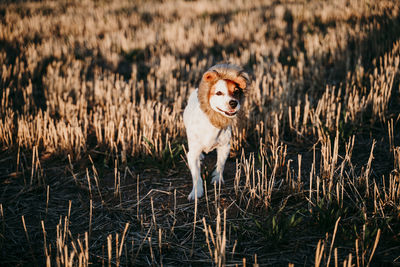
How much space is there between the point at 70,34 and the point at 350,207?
851 cm

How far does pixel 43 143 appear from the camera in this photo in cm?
386

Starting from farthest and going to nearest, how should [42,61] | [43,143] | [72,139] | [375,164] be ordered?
[42,61]
[43,143]
[72,139]
[375,164]

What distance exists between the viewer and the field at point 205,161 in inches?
87.9

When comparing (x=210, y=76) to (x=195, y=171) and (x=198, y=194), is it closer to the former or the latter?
(x=195, y=171)

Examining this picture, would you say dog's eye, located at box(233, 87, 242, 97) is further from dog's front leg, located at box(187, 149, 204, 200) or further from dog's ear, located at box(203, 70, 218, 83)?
dog's front leg, located at box(187, 149, 204, 200)

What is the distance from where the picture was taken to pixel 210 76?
2395mm

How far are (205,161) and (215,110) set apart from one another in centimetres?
115

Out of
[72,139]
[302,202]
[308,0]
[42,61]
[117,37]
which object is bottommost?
[302,202]

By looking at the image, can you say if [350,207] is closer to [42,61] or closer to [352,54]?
[352,54]

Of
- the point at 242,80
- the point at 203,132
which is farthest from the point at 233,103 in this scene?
the point at 203,132

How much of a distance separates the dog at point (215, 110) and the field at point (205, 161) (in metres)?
0.29

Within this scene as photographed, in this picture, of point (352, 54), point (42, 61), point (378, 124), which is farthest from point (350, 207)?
point (42, 61)

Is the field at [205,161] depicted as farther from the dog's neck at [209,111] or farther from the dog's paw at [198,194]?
the dog's neck at [209,111]

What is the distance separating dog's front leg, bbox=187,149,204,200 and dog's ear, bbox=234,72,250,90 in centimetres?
73
